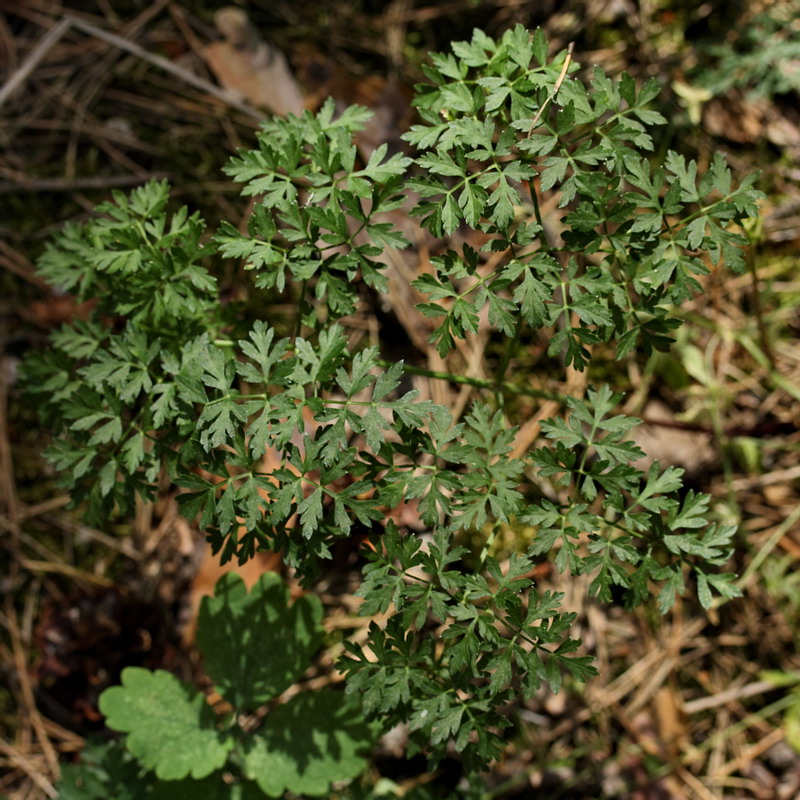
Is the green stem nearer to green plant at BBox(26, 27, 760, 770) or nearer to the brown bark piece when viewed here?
green plant at BBox(26, 27, 760, 770)

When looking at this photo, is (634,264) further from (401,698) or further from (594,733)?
(594,733)

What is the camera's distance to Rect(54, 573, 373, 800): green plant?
2.58 meters

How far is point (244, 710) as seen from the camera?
2.69 m

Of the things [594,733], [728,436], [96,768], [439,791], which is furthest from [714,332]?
[96,768]

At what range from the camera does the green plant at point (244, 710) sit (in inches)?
102

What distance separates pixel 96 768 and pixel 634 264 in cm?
257

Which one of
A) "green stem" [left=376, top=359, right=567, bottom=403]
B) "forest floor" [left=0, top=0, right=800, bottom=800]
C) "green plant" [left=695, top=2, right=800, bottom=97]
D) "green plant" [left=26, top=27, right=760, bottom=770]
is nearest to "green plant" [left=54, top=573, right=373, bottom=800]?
"forest floor" [left=0, top=0, right=800, bottom=800]

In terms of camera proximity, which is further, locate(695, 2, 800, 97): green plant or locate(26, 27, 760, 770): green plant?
locate(695, 2, 800, 97): green plant

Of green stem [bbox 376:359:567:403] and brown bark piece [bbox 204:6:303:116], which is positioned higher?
brown bark piece [bbox 204:6:303:116]

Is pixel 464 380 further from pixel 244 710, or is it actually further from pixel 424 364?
pixel 244 710

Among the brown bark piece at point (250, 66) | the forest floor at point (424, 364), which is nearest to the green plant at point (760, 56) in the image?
the forest floor at point (424, 364)

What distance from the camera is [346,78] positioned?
3.41 meters

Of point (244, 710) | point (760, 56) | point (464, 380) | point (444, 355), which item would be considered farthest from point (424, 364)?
point (760, 56)

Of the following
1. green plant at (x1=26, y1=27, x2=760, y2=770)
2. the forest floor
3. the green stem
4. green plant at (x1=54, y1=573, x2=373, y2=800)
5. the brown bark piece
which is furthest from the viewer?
the brown bark piece
